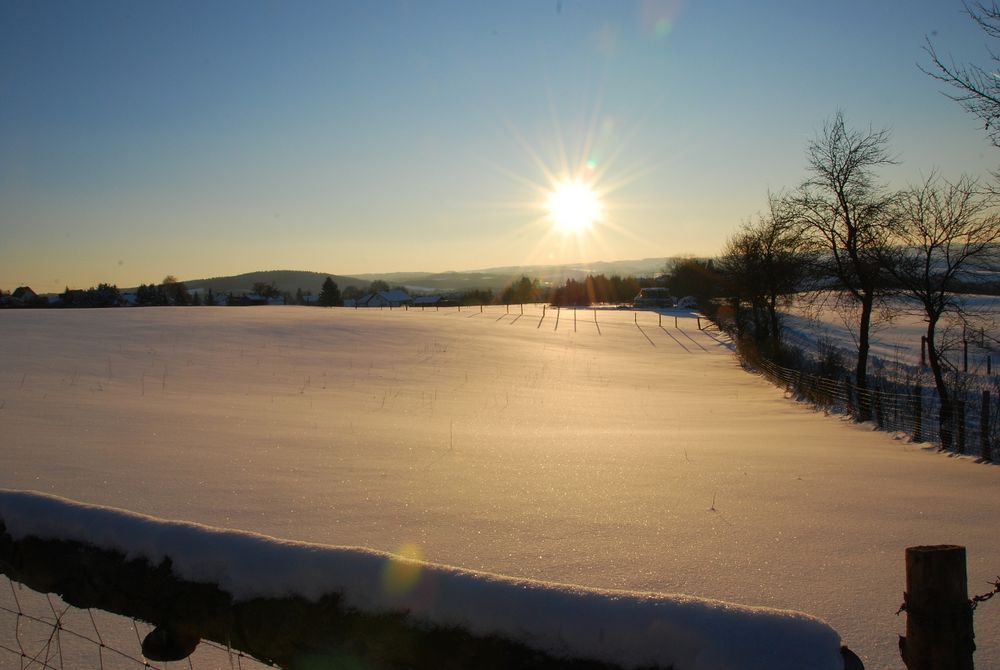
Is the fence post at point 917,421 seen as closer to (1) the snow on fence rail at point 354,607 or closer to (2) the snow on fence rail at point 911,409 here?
(2) the snow on fence rail at point 911,409

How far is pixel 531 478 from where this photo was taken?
7293 mm

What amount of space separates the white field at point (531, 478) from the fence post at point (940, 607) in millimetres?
2191

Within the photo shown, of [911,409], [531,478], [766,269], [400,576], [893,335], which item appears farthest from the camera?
[893,335]

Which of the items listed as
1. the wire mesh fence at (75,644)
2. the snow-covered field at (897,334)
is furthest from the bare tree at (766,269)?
the wire mesh fence at (75,644)

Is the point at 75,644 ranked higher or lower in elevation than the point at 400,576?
lower

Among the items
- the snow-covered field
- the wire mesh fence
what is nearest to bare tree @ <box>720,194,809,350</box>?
the snow-covered field

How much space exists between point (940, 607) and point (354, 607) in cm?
152

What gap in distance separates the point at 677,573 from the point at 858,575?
1268 mm

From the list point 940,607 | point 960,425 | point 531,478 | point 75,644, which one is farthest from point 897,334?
point 75,644

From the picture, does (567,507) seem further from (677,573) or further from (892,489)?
(892,489)

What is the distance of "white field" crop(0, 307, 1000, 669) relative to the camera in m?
4.64

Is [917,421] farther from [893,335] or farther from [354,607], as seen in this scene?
[893,335]

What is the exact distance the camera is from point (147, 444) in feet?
25.9

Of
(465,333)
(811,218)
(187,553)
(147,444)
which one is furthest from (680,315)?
(187,553)
